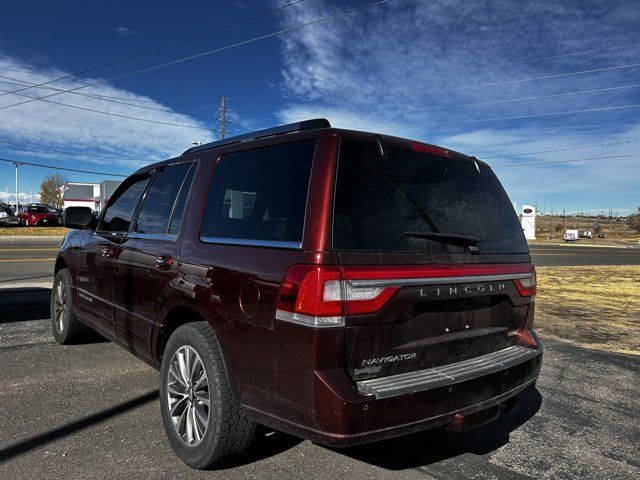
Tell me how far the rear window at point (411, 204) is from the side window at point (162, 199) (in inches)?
58.6

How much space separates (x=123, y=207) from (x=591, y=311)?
8.26 m

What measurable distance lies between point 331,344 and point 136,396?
97.8 inches

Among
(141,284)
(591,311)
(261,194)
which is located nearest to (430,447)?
(261,194)

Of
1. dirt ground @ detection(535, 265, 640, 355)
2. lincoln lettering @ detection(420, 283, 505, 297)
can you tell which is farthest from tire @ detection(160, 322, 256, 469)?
dirt ground @ detection(535, 265, 640, 355)

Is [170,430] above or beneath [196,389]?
beneath

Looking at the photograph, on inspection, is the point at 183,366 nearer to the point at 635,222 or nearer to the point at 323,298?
the point at 323,298

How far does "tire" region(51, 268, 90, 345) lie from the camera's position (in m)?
5.28

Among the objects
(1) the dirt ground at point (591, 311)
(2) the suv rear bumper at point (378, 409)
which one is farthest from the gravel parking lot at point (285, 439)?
(1) the dirt ground at point (591, 311)

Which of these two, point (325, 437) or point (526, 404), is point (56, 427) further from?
point (526, 404)

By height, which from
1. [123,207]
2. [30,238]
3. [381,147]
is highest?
[381,147]

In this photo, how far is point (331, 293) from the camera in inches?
91.0

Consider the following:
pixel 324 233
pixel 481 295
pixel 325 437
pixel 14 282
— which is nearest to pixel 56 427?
pixel 325 437

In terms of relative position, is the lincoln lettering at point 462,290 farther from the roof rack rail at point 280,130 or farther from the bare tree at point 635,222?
the bare tree at point 635,222

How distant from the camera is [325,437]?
2.29m
